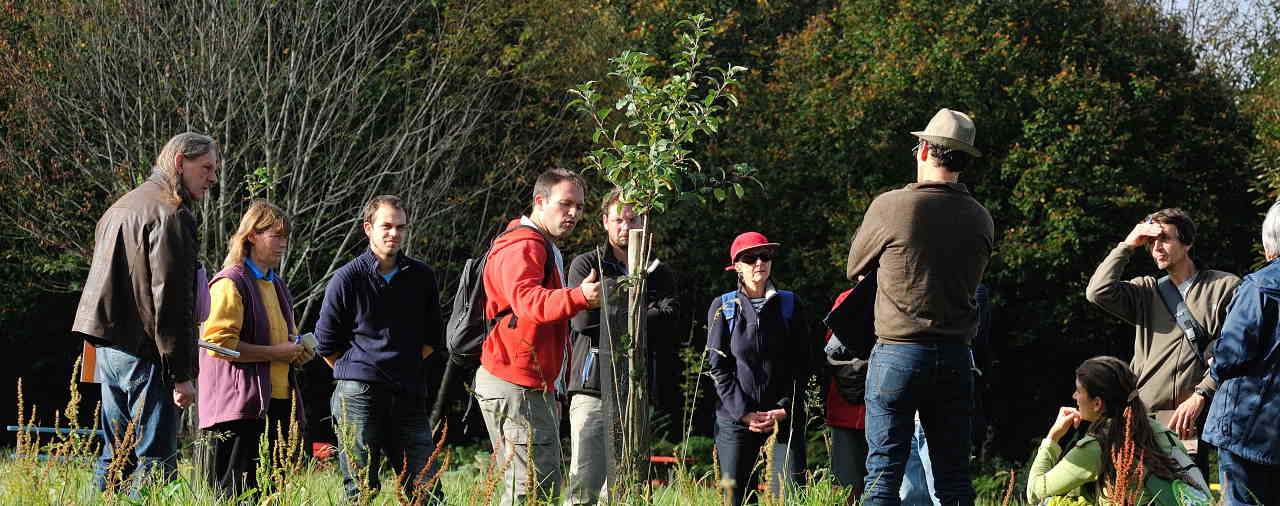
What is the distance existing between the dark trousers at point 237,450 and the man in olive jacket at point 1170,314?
3.99m

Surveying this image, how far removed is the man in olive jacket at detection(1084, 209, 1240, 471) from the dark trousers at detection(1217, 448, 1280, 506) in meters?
1.23

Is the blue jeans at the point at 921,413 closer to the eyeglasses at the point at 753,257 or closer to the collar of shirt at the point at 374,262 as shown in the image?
the eyeglasses at the point at 753,257

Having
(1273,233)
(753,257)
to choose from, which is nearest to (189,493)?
(753,257)

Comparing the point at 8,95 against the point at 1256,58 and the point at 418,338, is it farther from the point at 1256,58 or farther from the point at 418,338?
the point at 1256,58

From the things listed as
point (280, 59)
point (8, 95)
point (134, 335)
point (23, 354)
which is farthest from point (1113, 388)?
point (23, 354)

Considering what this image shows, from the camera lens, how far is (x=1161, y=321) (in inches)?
232

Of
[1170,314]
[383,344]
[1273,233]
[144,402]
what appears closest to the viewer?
[1273,233]

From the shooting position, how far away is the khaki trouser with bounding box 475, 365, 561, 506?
A: 467 centimetres

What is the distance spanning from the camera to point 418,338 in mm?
5727

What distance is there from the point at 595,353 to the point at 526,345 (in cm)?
89

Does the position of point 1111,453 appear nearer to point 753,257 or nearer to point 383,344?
point 753,257

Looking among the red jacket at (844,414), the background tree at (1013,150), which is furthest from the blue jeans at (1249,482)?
the background tree at (1013,150)

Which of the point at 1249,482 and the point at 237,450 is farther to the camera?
the point at 237,450

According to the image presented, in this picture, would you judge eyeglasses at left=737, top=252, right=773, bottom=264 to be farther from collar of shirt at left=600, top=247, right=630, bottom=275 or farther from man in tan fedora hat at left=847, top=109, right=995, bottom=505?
man in tan fedora hat at left=847, top=109, right=995, bottom=505
